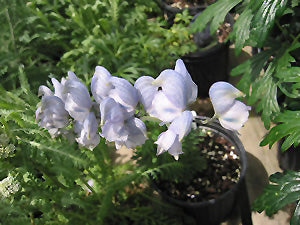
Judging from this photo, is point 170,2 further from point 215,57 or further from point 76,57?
point 76,57

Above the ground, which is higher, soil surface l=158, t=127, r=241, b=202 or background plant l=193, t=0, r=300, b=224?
background plant l=193, t=0, r=300, b=224

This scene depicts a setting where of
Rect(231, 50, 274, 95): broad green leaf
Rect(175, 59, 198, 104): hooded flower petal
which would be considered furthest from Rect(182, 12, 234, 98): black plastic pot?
Rect(175, 59, 198, 104): hooded flower petal

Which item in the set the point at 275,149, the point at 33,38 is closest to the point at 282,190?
the point at 275,149

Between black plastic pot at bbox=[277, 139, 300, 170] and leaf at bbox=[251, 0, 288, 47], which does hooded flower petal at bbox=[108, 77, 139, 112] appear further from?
black plastic pot at bbox=[277, 139, 300, 170]

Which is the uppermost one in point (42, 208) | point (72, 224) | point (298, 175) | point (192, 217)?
point (42, 208)

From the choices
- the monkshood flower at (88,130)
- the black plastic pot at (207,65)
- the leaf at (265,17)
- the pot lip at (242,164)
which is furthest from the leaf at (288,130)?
the black plastic pot at (207,65)

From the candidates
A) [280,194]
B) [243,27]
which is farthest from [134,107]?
[243,27]

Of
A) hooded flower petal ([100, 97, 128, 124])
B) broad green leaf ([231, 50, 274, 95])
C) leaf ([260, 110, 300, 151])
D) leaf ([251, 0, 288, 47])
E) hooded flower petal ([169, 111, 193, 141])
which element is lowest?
broad green leaf ([231, 50, 274, 95])
